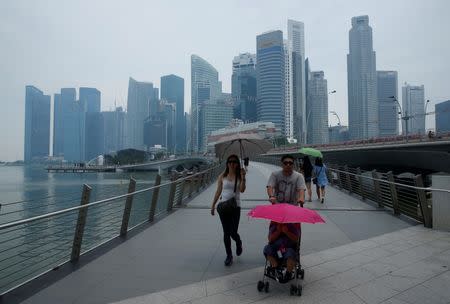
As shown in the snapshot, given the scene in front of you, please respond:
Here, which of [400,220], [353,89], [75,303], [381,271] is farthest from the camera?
[353,89]

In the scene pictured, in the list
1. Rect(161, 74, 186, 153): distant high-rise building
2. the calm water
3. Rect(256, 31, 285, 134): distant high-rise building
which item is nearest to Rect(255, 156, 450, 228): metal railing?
the calm water

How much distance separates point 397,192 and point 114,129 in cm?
18735

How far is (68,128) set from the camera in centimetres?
16500

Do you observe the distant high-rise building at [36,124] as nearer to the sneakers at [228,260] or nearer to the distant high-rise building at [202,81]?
the distant high-rise building at [202,81]

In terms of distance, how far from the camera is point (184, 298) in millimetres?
3805

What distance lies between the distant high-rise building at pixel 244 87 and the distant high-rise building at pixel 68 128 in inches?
2802

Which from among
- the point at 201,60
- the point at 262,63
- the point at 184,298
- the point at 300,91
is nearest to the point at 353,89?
the point at 300,91

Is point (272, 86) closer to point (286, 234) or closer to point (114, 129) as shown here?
point (114, 129)

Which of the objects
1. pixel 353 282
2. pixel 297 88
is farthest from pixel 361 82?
pixel 353 282

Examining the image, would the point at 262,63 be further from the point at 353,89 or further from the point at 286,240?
the point at 286,240

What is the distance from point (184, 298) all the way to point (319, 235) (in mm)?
3707

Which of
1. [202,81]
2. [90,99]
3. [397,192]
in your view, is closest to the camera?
[397,192]

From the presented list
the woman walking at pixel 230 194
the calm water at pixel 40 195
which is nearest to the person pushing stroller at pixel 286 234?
the woman walking at pixel 230 194

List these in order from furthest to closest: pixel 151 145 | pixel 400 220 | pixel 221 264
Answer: pixel 151 145 → pixel 400 220 → pixel 221 264
